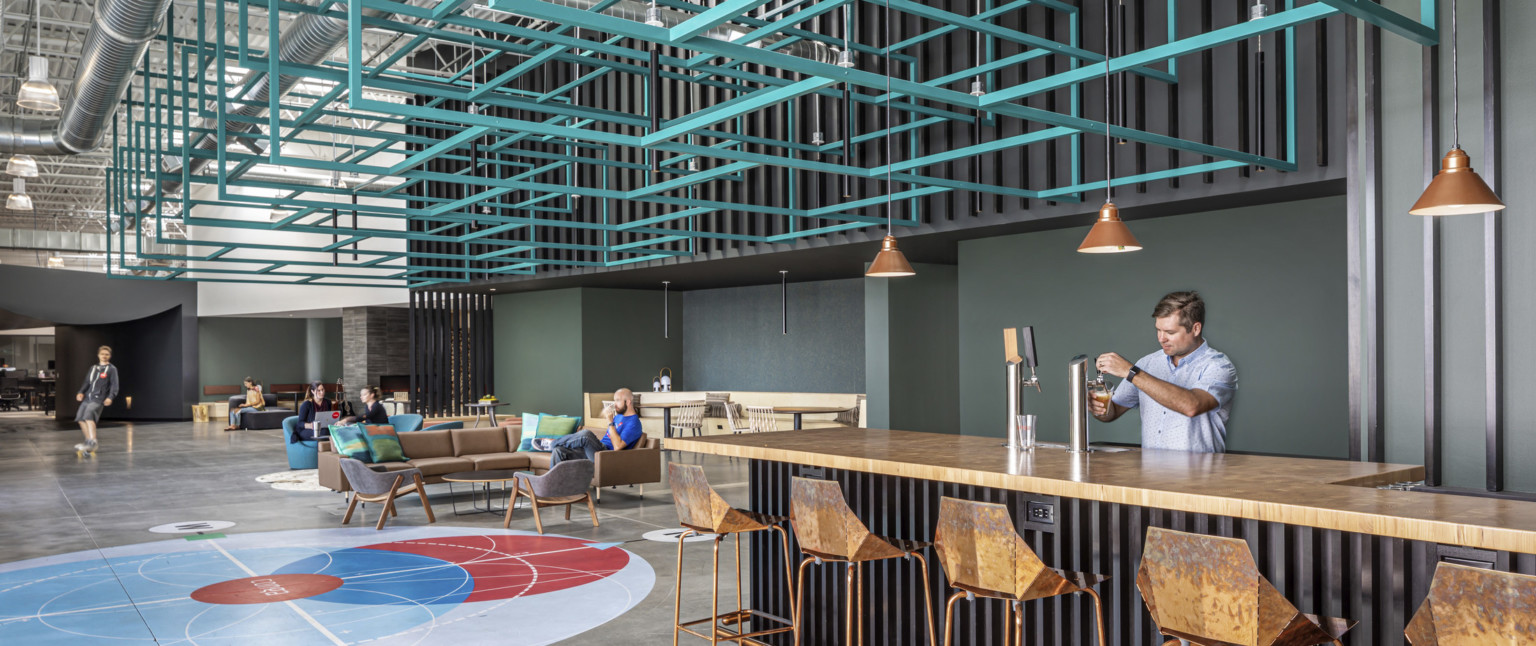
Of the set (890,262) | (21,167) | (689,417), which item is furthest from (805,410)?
(21,167)

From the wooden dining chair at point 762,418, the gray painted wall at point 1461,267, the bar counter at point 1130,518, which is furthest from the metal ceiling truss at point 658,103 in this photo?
the wooden dining chair at point 762,418

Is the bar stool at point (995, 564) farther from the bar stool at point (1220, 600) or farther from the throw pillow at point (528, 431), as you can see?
the throw pillow at point (528, 431)

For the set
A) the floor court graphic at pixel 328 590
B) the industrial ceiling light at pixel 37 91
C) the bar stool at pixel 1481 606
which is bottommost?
the floor court graphic at pixel 328 590

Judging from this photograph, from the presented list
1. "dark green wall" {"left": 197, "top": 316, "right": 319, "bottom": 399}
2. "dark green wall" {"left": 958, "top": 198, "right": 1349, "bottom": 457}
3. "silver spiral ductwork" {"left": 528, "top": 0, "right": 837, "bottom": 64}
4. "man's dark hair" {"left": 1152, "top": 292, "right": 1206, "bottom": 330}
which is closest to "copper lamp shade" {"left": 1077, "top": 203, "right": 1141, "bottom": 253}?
"man's dark hair" {"left": 1152, "top": 292, "right": 1206, "bottom": 330}

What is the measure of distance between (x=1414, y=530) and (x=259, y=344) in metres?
29.6

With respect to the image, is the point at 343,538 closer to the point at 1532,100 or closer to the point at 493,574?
the point at 493,574

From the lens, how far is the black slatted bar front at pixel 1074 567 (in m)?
2.93

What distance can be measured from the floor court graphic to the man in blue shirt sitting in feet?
3.71

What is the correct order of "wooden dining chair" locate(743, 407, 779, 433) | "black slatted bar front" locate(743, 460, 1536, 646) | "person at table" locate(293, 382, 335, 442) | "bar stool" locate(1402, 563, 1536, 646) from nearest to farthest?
1. "bar stool" locate(1402, 563, 1536, 646)
2. "black slatted bar front" locate(743, 460, 1536, 646)
3. "person at table" locate(293, 382, 335, 442)
4. "wooden dining chair" locate(743, 407, 779, 433)

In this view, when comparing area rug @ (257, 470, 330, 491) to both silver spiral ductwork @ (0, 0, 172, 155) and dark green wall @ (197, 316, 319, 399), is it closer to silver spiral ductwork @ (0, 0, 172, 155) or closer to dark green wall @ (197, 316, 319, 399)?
silver spiral ductwork @ (0, 0, 172, 155)

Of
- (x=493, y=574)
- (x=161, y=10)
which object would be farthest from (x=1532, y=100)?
(x=161, y=10)

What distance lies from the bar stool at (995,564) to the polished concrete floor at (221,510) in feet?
7.12

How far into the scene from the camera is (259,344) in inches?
1086

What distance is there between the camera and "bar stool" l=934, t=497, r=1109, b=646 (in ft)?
10.9
